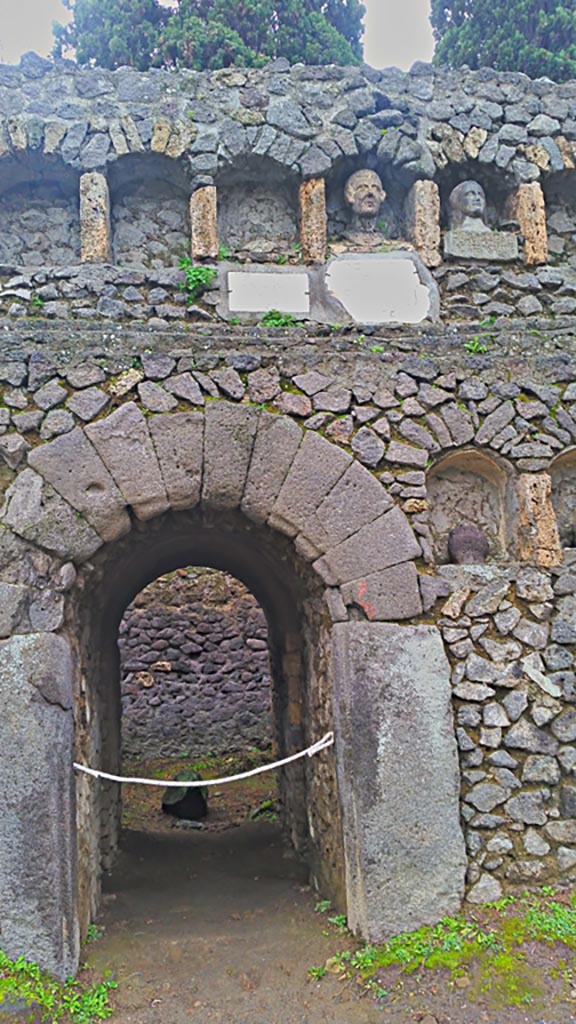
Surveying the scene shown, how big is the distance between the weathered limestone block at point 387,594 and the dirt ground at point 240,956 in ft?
5.69

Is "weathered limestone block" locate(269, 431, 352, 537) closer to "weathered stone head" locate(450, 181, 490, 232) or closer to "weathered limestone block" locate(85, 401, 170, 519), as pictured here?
"weathered limestone block" locate(85, 401, 170, 519)

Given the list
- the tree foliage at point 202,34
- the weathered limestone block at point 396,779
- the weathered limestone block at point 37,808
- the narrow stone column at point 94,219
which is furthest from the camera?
the tree foliage at point 202,34

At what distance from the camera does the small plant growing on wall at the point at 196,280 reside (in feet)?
15.9

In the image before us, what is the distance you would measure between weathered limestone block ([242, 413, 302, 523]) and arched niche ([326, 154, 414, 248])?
154 centimetres

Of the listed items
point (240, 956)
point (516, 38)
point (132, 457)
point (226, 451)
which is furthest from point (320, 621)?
point (516, 38)

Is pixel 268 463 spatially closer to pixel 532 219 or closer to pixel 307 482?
pixel 307 482

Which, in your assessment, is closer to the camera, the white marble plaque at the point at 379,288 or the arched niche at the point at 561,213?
the white marble plaque at the point at 379,288

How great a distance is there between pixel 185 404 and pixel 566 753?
9.31 feet

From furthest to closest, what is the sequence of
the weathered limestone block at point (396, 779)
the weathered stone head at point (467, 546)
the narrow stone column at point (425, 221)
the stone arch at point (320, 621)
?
the narrow stone column at point (425, 221) → the weathered stone head at point (467, 546) → the weathered limestone block at point (396, 779) → the stone arch at point (320, 621)

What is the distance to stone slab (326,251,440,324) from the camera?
4977mm

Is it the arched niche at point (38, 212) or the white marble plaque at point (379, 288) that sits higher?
the arched niche at point (38, 212)

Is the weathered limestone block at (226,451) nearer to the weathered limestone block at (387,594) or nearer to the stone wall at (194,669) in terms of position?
the weathered limestone block at (387,594)

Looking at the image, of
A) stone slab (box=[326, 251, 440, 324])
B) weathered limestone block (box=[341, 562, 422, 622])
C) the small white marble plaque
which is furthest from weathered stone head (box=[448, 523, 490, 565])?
the small white marble plaque

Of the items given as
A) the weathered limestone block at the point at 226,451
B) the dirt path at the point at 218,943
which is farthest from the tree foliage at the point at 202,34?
the dirt path at the point at 218,943
